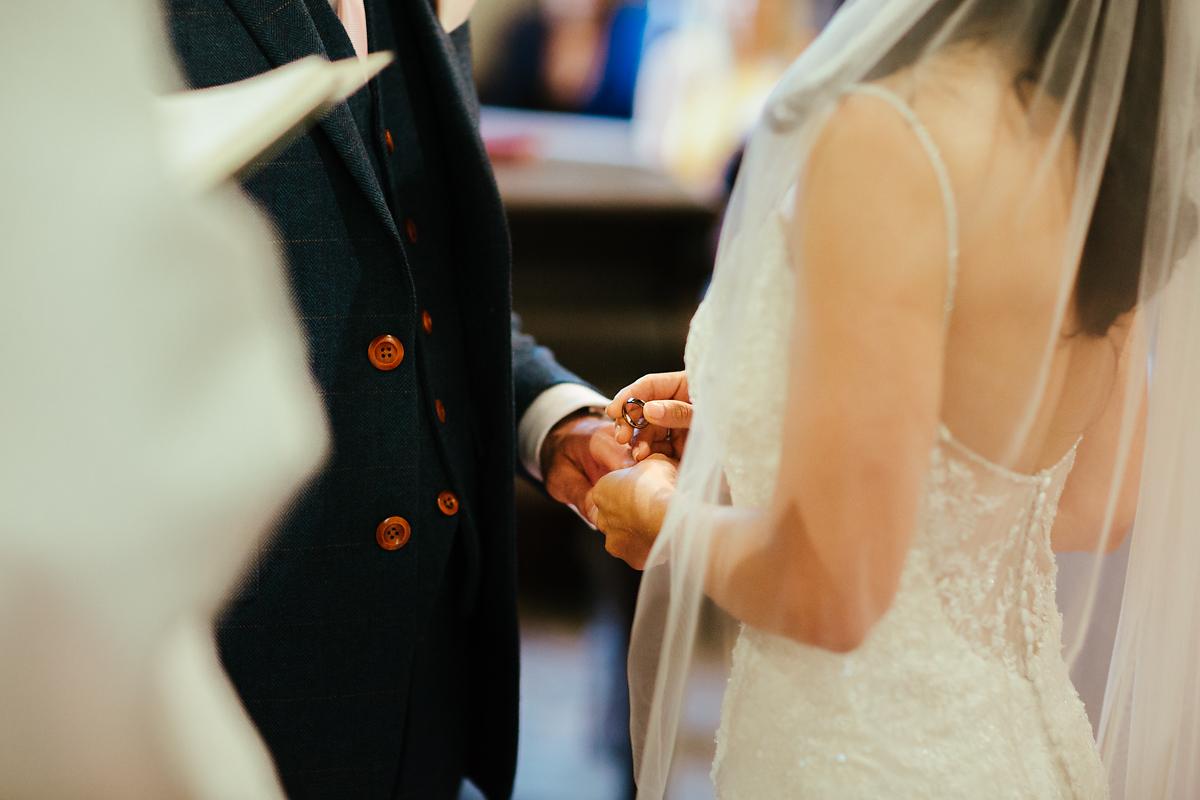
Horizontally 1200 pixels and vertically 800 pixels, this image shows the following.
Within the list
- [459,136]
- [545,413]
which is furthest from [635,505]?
[459,136]

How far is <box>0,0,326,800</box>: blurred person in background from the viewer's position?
83 centimetres

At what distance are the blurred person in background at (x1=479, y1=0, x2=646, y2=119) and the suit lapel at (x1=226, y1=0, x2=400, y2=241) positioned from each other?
3290 millimetres

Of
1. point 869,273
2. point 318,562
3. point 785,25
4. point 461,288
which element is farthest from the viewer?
point 785,25

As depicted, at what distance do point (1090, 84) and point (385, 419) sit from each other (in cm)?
67

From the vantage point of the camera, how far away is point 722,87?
4109 mm

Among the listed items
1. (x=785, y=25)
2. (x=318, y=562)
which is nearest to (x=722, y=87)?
(x=785, y=25)

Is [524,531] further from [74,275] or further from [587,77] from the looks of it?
[74,275]

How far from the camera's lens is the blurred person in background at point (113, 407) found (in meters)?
0.83

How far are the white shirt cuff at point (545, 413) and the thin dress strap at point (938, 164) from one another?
56 centimetres

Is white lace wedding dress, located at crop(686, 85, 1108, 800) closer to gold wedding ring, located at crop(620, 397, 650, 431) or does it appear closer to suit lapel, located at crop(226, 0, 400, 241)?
gold wedding ring, located at crop(620, 397, 650, 431)

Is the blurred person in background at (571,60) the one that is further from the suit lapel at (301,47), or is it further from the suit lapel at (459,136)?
the suit lapel at (301,47)

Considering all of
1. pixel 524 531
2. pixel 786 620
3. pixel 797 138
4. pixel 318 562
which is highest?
pixel 797 138

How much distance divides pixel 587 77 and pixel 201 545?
3.52 metres

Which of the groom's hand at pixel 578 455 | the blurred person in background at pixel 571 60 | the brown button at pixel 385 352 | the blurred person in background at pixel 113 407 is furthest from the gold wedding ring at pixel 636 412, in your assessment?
the blurred person in background at pixel 571 60
